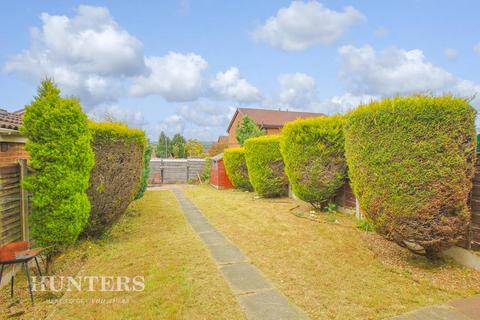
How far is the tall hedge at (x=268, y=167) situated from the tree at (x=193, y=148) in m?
33.4

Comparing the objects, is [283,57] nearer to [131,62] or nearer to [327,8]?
[327,8]

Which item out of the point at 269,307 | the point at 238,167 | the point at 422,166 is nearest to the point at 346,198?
the point at 422,166

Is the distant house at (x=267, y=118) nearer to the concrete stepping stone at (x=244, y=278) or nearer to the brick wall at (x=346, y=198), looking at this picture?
the brick wall at (x=346, y=198)

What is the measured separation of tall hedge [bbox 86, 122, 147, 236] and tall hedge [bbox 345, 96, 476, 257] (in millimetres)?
5586

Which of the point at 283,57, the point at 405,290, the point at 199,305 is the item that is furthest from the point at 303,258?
the point at 283,57

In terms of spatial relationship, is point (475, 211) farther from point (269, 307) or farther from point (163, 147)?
point (163, 147)

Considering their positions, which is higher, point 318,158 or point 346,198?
point 318,158

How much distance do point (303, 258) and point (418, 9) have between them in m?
8.58

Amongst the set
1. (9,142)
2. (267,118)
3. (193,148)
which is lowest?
(9,142)

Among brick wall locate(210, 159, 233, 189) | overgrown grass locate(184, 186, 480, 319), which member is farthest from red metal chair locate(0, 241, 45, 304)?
brick wall locate(210, 159, 233, 189)

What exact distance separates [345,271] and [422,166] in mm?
2118

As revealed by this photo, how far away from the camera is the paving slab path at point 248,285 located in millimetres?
3107

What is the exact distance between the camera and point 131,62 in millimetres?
13195

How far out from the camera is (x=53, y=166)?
13.9 feet
